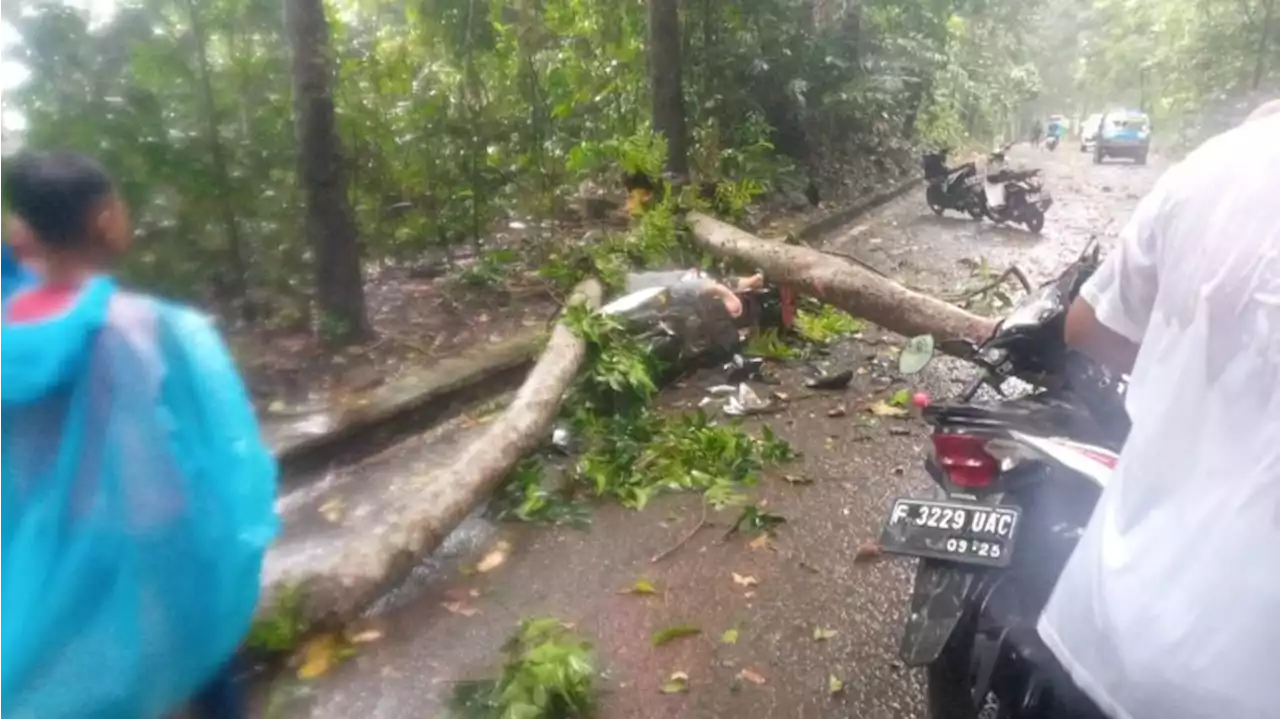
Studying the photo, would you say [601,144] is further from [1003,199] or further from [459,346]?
[1003,199]

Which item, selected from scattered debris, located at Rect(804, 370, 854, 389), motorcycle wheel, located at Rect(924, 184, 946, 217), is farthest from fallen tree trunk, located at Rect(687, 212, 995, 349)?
motorcycle wheel, located at Rect(924, 184, 946, 217)

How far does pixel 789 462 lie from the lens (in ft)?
19.5

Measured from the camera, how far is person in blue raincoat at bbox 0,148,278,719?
198 cm

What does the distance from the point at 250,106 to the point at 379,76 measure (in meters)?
1.42

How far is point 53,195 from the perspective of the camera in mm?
2078

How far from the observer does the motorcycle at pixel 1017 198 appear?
14078 millimetres

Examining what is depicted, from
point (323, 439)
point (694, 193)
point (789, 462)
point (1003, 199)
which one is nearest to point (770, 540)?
point (789, 462)

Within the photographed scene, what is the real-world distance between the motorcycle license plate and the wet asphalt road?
86cm

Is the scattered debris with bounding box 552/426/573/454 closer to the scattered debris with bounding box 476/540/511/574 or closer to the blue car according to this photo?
the scattered debris with bounding box 476/540/511/574

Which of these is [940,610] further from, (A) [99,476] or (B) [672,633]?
(A) [99,476]

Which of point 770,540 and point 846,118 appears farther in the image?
point 846,118

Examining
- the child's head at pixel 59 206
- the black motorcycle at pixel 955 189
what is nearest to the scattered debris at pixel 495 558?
the child's head at pixel 59 206

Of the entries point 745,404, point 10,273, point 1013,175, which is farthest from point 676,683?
point 1013,175

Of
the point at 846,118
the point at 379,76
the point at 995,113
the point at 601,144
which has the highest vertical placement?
the point at 379,76
